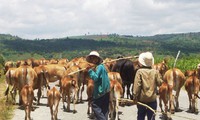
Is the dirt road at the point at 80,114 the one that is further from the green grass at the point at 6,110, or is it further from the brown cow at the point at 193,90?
the brown cow at the point at 193,90

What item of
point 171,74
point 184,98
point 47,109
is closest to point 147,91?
point 171,74

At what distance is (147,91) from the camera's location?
8.54m

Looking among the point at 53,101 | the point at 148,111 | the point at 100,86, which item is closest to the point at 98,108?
the point at 100,86

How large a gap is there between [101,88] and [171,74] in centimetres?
706

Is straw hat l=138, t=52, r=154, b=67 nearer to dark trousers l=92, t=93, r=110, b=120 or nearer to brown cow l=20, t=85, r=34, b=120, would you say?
dark trousers l=92, t=93, r=110, b=120

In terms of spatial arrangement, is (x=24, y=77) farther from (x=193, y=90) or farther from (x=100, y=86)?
(x=100, y=86)

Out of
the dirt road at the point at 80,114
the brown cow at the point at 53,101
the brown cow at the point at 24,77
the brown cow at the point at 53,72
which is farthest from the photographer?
the brown cow at the point at 53,72

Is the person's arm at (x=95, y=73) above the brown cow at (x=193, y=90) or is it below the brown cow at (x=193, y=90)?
above

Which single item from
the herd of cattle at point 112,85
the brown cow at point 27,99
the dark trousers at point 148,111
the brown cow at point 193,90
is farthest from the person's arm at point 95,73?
the brown cow at point 193,90

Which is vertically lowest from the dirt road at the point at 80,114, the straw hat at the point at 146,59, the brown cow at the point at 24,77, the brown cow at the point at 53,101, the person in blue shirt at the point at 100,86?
the dirt road at the point at 80,114

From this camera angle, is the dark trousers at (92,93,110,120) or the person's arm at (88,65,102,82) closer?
the person's arm at (88,65,102,82)

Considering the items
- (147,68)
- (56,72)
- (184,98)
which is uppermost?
(147,68)

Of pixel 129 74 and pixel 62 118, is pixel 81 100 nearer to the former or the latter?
pixel 129 74

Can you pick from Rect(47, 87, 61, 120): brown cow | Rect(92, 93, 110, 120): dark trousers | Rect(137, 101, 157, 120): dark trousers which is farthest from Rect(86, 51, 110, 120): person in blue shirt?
Rect(47, 87, 61, 120): brown cow
